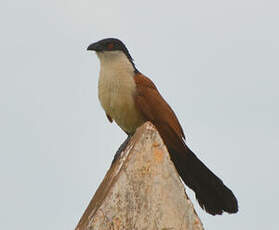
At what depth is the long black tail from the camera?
4.58 m

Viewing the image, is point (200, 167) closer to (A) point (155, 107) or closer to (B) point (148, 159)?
(A) point (155, 107)

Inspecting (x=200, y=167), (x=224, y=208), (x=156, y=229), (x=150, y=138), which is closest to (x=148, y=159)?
(x=150, y=138)

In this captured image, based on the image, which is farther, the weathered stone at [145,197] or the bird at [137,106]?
the bird at [137,106]

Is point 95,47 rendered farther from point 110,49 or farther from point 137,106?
point 137,106

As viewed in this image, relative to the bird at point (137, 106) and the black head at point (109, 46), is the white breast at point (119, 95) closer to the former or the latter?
the bird at point (137, 106)

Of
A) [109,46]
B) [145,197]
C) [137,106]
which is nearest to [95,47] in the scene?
[109,46]

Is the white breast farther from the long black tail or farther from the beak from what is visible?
the long black tail

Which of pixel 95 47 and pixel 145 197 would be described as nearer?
pixel 145 197

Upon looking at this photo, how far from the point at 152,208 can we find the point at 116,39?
3.77m

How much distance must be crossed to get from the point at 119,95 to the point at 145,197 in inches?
118

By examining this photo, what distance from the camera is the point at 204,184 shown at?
5.02 m

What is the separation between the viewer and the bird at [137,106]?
17.2 feet

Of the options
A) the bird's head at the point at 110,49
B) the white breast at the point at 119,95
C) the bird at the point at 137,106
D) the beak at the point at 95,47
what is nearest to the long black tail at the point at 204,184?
the bird at the point at 137,106

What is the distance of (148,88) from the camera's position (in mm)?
6031
